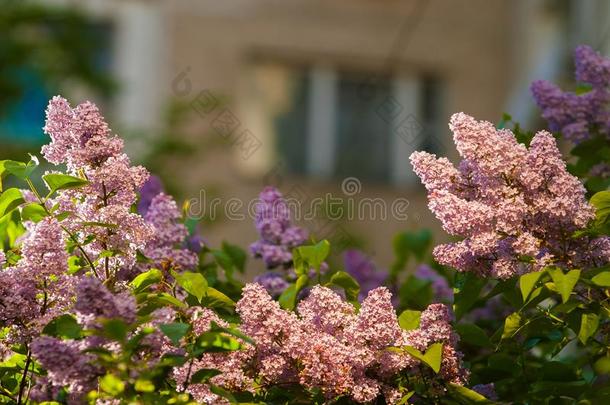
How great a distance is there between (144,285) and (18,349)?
8.9 inches

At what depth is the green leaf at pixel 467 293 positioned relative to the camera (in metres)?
2.03

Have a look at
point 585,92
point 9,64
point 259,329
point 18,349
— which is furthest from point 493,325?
point 9,64

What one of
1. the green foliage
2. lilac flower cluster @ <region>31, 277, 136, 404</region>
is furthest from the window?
lilac flower cluster @ <region>31, 277, 136, 404</region>

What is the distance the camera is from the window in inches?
530

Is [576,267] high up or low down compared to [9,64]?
down

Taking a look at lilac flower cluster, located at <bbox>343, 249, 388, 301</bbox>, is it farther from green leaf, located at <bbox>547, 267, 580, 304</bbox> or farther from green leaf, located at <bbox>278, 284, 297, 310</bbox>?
green leaf, located at <bbox>547, 267, 580, 304</bbox>

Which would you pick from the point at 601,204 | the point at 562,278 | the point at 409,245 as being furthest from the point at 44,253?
the point at 409,245

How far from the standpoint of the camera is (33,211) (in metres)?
2.02

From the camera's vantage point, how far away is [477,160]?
75.6 inches

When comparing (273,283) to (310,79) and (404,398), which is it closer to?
(404,398)

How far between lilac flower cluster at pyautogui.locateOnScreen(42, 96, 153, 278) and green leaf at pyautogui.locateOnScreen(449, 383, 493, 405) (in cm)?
56

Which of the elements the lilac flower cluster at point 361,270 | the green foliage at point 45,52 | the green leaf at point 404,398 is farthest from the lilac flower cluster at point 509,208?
the green foliage at point 45,52

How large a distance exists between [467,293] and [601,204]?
0.91 feet

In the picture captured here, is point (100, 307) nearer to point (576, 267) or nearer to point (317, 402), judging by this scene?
point (317, 402)
